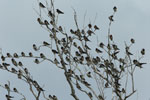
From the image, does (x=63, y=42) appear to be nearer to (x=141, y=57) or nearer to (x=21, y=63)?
(x=21, y=63)

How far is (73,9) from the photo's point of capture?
9367 mm

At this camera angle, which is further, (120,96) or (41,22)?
(41,22)

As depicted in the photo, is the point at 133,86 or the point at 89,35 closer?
the point at 133,86

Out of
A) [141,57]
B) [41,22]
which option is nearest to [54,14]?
[41,22]

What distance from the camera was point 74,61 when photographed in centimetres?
966

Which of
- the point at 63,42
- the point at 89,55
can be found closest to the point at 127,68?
the point at 89,55

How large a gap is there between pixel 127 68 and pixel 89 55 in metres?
0.93

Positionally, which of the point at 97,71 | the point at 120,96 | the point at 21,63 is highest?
the point at 21,63

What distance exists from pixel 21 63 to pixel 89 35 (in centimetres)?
186

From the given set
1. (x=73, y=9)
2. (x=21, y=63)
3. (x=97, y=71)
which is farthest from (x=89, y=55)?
(x=21, y=63)

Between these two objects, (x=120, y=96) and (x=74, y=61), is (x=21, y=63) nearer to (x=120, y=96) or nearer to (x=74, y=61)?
(x=74, y=61)

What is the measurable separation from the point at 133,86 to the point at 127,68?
1.52 feet

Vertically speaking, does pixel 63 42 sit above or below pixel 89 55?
above

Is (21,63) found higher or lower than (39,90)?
higher
